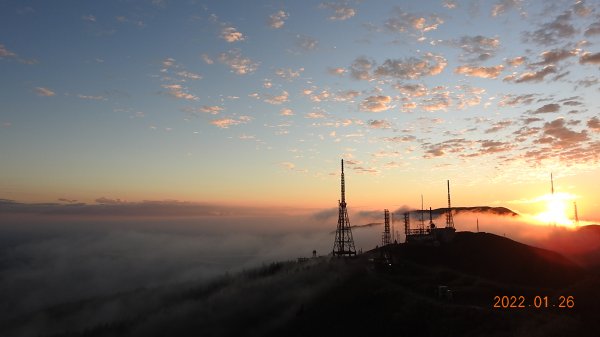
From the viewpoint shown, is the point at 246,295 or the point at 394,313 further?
the point at 246,295

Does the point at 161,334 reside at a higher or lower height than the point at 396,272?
lower

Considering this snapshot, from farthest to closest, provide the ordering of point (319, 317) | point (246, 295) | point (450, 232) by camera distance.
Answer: point (246, 295), point (450, 232), point (319, 317)

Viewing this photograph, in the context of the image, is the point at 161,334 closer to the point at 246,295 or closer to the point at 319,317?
the point at 246,295

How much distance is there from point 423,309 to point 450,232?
67.5 m

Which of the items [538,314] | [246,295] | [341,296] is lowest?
[246,295]

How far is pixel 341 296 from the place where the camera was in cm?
9956

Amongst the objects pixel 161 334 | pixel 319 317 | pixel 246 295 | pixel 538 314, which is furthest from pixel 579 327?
pixel 161 334
